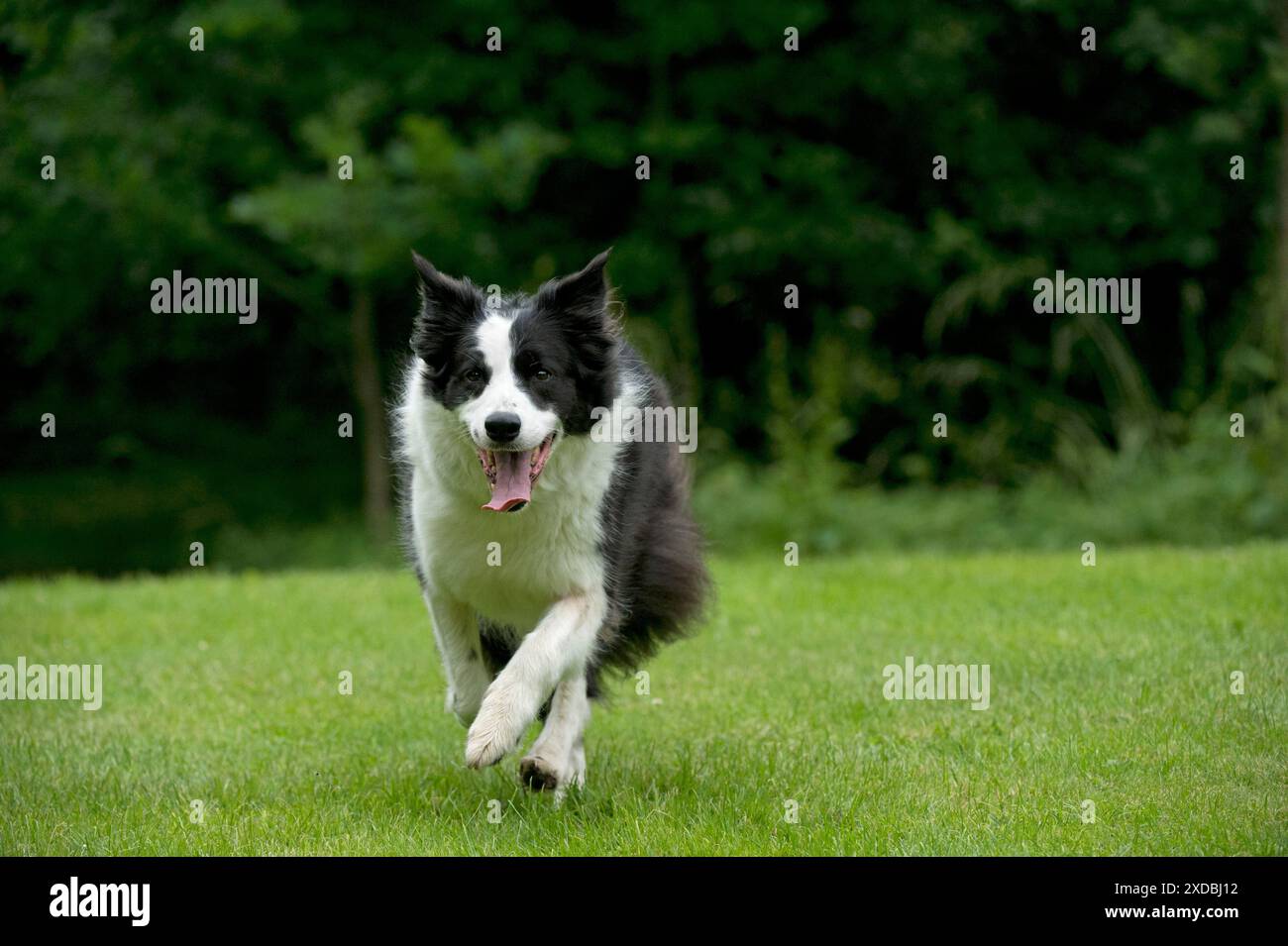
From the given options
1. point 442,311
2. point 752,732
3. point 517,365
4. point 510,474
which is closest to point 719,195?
point 752,732

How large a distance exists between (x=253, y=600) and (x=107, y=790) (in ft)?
15.2

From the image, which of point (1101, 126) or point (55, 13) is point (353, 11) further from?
point (1101, 126)

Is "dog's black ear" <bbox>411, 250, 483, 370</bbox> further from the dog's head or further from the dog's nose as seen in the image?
the dog's nose

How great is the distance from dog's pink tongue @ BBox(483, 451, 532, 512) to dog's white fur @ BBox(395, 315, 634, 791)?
0.11 meters

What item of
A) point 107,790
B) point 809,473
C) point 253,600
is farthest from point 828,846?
point 809,473

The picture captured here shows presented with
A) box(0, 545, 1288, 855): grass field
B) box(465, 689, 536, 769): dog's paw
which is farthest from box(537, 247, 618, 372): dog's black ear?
box(0, 545, 1288, 855): grass field

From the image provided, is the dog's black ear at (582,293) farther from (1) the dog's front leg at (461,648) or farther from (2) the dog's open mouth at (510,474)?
(1) the dog's front leg at (461,648)

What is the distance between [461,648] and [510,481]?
88cm

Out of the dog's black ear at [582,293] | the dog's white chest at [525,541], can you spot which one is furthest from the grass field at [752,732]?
the dog's black ear at [582,293]

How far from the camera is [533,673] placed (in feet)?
16.1

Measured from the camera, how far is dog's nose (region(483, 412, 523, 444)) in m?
4.72

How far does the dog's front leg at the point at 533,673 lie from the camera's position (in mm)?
4691

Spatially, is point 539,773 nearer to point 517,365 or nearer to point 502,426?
point 502,426

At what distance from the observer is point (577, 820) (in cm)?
505
